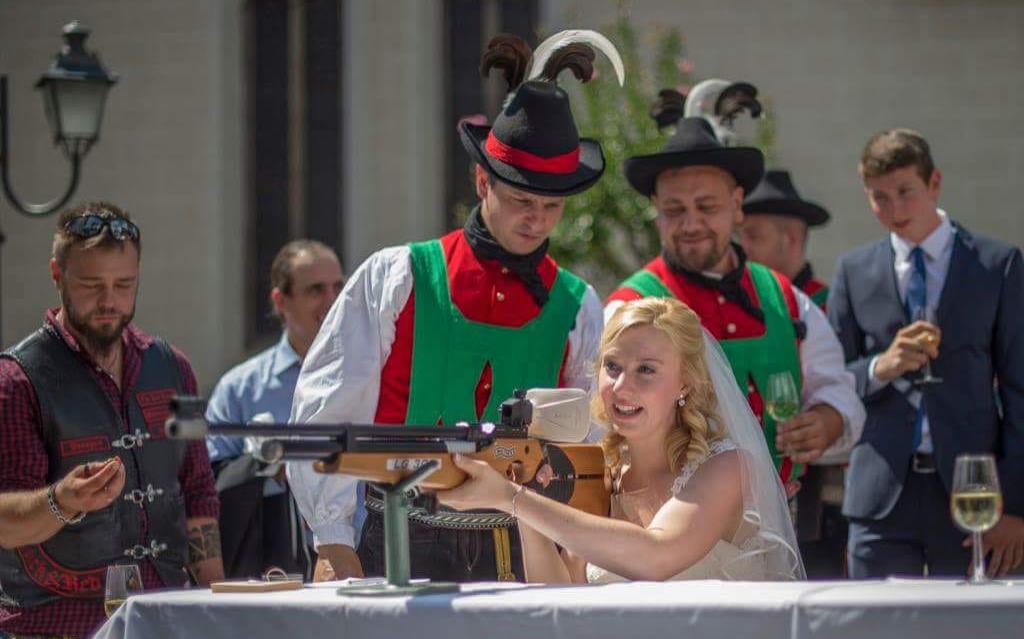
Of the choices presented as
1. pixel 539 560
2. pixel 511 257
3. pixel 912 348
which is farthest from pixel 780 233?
pixel 539 560

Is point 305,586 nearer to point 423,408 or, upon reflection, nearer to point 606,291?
point 423,408

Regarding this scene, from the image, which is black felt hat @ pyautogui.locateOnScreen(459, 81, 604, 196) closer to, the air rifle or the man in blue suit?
the air rifle

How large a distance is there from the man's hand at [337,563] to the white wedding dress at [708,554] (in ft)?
2.18

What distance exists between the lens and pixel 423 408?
446cm

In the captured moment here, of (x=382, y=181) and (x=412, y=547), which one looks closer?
(x=412, y=547)

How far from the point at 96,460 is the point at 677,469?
59.3 inches

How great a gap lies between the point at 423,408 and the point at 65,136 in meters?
4.14

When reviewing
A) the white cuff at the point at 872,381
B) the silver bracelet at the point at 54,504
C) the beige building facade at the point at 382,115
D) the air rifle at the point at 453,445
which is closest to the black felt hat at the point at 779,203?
the white cuff at the point at 872,381

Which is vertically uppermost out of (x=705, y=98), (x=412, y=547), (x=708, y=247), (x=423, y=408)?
(x=705, y=98)

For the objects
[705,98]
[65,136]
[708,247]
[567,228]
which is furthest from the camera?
[567,228]

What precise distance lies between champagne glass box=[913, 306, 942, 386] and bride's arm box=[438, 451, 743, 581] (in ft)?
5.71

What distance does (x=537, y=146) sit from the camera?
453cm

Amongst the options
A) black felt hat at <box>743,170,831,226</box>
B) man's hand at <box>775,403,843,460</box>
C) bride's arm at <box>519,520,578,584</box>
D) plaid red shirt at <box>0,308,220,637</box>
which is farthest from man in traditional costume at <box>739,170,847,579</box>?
plaid red shirt at <box>0,308,220,637</box>

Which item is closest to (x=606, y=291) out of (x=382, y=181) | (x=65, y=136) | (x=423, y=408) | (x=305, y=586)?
(x=382, y=181)
